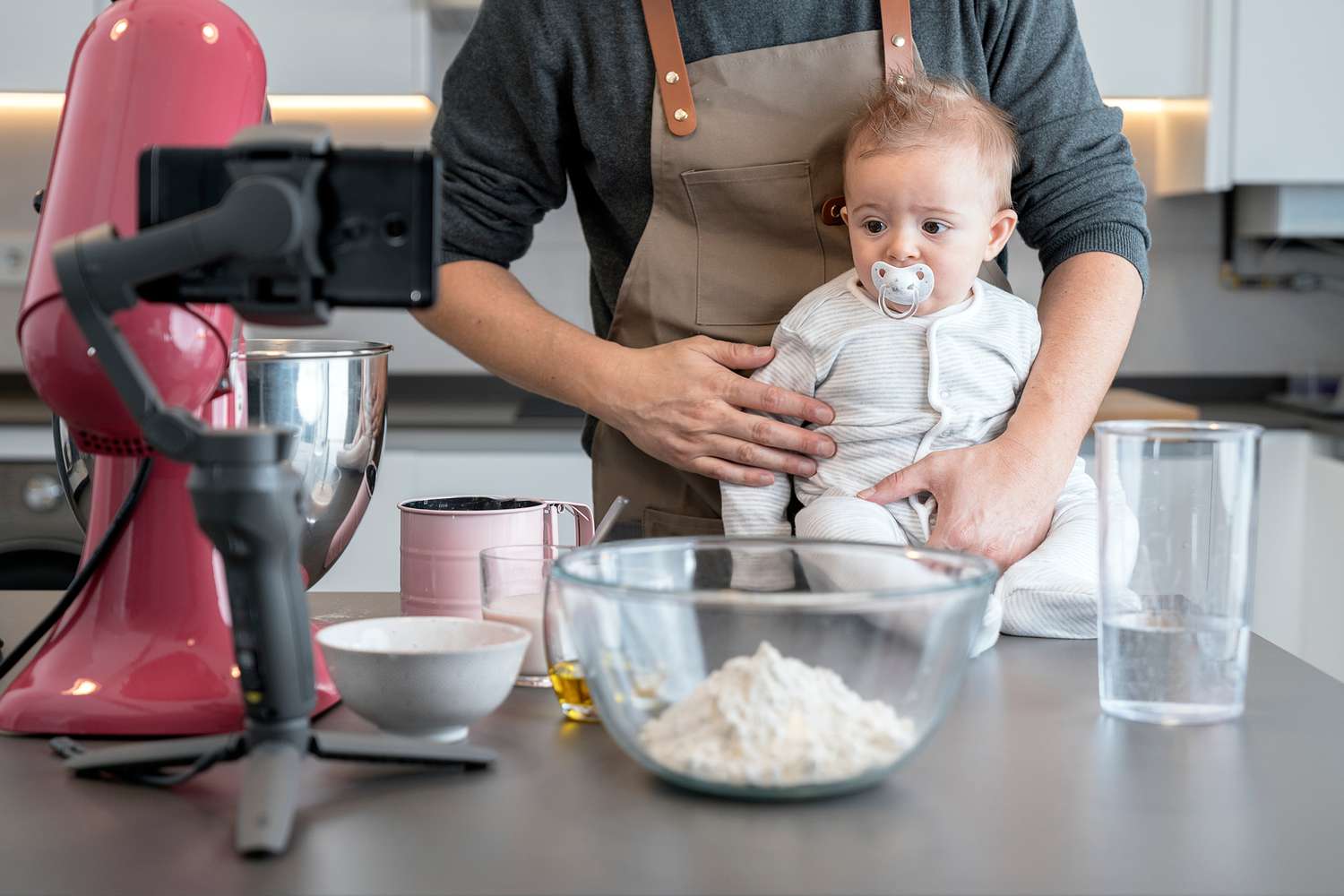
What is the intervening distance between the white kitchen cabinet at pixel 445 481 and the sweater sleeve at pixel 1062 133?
4.34 feet

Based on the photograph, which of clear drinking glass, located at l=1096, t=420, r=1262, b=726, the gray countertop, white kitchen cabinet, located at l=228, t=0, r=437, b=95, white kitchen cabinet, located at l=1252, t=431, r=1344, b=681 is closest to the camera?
the gray countertop

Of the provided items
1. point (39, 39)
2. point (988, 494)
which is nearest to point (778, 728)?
point (988, 494)

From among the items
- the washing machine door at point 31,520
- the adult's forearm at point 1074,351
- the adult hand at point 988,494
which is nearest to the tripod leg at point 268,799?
the adult hand at point 988,494

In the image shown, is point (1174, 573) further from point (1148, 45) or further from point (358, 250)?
point (1148, 45)

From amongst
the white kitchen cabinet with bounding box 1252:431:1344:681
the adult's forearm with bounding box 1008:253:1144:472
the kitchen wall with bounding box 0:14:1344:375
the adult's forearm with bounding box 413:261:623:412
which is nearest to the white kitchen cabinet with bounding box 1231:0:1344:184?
the kitchen wall with bounding box 0:14:1344:375

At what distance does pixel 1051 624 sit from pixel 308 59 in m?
2.08

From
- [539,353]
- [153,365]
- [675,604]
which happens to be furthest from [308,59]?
[675,604]

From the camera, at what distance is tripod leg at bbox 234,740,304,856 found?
586mm

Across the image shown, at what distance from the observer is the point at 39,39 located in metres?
2.66

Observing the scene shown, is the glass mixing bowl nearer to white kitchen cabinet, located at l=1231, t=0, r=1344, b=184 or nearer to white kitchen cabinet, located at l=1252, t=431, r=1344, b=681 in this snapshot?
white kitchen cabinet, located at l=1252, t=431, r=1344, b=681

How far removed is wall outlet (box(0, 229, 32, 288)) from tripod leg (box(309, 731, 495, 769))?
2.72 metres

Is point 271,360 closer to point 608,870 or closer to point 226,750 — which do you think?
point 226,750

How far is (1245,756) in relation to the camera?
727 mm

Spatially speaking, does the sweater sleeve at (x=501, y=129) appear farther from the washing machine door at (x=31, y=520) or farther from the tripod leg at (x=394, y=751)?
the washing machine door at (x=31, y=520)
